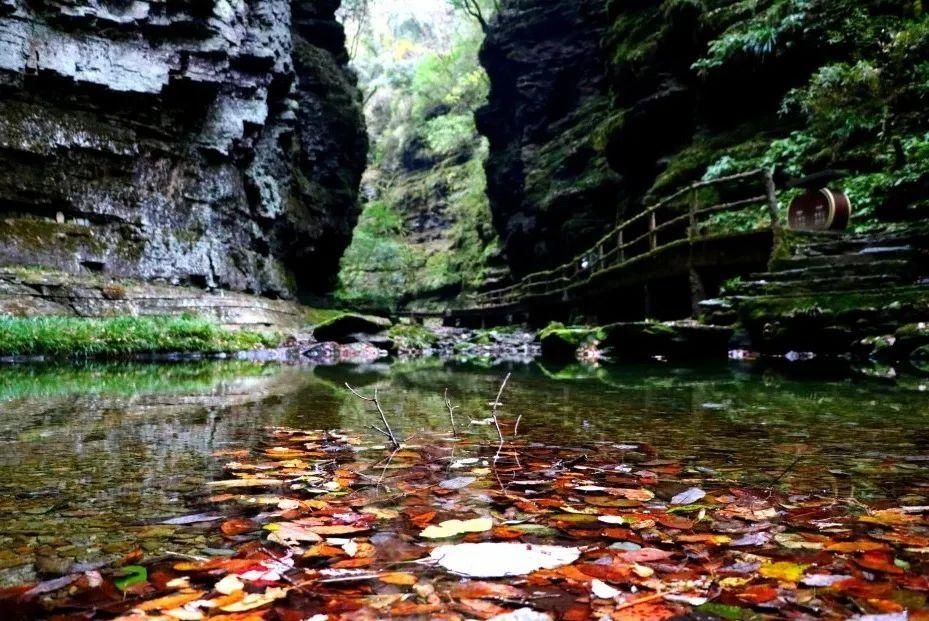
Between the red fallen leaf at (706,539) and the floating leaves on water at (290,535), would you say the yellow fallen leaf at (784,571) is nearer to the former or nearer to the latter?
the red fallen leaf at (706,539)

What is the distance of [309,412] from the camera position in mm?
3521

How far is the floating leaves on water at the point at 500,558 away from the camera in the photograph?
1.07 m

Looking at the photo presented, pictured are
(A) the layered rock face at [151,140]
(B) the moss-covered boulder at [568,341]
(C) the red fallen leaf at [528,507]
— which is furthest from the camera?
(A) the layered rock face at [151,140]

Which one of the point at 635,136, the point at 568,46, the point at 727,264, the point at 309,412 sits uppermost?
the point at 568,46

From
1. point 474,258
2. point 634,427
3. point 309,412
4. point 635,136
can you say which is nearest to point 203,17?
point 635,136

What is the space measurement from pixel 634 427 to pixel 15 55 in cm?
1736

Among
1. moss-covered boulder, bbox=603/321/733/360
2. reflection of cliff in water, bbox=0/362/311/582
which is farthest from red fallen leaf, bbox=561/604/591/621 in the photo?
moss-covered boulder, bbox=603/321/733/360

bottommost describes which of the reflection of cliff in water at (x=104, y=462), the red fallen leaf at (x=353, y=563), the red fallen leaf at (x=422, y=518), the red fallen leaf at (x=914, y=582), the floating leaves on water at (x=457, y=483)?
the reflection of cliff in water at (x=104, y=462)

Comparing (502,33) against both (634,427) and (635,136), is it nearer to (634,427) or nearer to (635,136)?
(635,136)

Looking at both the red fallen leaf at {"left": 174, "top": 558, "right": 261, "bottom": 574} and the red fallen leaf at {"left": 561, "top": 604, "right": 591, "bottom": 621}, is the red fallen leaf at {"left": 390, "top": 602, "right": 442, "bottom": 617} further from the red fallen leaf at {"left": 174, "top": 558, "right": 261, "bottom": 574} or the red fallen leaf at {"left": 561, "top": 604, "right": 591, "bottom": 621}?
the red fallen leaf at {"left": 174, "top": 558, "right": 261, "bottom": 574}

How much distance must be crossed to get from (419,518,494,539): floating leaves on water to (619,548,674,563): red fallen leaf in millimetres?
320

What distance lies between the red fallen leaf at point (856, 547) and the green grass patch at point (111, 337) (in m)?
11.3

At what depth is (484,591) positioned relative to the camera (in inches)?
38.8

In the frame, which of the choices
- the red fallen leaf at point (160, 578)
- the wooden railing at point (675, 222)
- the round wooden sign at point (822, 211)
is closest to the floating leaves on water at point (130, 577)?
the red fallen leaf at point (160, 578)
